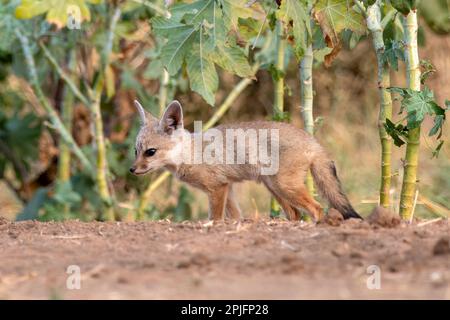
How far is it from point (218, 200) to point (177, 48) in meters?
1.76

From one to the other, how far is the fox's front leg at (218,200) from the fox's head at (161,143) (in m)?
0.52

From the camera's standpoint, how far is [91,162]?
1002 centimetres

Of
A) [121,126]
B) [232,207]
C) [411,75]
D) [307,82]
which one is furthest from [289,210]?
[121,126]

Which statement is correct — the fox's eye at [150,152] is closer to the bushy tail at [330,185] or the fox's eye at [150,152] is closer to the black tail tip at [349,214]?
the bushy tail at [330,185]

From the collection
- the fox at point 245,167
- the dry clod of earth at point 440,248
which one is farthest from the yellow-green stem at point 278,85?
the dry clod of earth at point 440,248

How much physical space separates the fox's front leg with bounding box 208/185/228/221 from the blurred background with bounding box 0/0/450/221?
40.6 inches

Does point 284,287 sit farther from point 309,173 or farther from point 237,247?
point 309,173

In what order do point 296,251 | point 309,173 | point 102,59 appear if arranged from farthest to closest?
point 102,59 < point 309,173 < point 296,251

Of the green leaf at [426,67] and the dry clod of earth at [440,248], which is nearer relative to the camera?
the dry clod of earth at [440,248]

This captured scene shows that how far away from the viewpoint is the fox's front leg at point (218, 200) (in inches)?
293

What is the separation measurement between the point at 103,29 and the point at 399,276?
20.3 feet

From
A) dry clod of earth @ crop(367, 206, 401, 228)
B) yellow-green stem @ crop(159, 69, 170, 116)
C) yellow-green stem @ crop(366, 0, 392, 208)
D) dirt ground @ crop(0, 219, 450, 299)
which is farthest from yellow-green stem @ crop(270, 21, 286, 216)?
yellow-green stem @ crop(159, 69, 170, 116)

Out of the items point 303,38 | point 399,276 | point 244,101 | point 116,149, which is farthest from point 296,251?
point 244,101

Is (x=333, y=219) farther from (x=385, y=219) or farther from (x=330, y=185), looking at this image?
(x=330, y=185)
